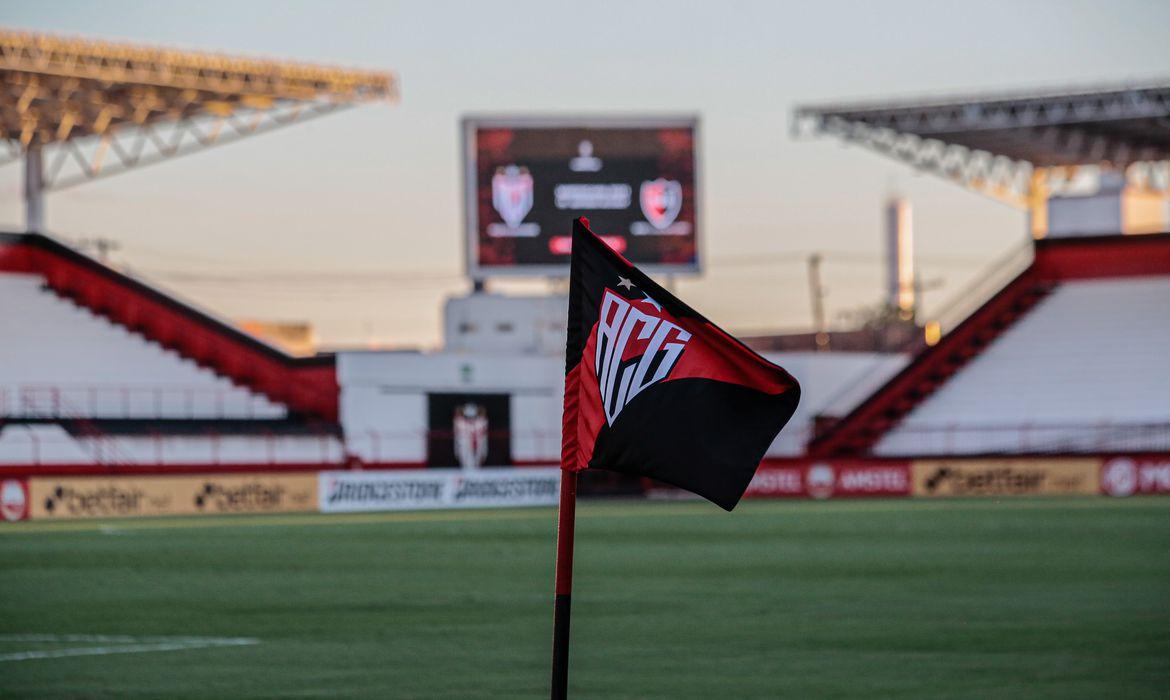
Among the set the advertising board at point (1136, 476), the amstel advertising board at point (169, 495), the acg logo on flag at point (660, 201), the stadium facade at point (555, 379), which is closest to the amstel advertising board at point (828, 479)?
the stadium facade at point (555, 379)

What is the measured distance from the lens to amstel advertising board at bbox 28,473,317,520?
38219mm

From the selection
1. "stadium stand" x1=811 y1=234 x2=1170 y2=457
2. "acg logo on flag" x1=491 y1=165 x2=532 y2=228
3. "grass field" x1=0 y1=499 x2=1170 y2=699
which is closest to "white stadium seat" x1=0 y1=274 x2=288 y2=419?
"acg logo on flag" x1=491 y1=165 x2=532 y2=228

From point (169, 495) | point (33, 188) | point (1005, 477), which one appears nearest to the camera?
point (169, 495)

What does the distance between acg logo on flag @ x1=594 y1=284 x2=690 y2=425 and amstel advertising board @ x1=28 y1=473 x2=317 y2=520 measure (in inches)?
1264

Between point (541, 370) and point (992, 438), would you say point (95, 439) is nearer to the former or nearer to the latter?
point (541, 370)

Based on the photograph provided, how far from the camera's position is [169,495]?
39.8m

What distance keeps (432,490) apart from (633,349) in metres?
34.6

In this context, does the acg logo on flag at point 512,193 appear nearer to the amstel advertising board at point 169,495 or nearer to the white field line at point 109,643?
the amstel advertising board at point 169,495

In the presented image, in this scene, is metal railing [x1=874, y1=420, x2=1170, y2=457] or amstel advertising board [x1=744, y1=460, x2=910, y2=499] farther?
metal railing [x1=874, y1=420, x2=1170, y2=457]

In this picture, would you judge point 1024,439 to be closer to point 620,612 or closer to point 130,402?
point 130,402

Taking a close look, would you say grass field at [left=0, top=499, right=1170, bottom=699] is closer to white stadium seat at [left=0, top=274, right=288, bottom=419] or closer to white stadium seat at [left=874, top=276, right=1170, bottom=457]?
white stadium seat at [left=874, top=276, right=1170, bottom=457]

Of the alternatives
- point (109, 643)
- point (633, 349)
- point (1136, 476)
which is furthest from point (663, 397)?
point (1136, 476)

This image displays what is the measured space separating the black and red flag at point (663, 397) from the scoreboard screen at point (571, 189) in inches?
1659

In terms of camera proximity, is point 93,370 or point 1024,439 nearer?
point 1024,439
